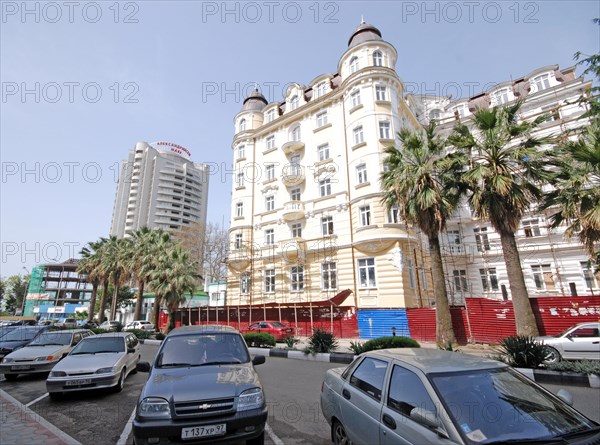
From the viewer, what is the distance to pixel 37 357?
9.97m

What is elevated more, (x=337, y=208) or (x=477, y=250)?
(x=337, y=208)

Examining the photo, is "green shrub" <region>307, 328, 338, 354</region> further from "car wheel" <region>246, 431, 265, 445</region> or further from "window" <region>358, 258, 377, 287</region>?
"window" <region>358, 258, 377, 287</region>

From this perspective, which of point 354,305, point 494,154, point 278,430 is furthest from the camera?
point 354,305

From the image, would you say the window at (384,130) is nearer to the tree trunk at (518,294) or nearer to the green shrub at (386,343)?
the tree trunk at (518,294)

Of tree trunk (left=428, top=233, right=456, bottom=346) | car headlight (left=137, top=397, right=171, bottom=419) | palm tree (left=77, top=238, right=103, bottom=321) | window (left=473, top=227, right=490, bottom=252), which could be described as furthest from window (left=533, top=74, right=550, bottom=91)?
palm tree (left=77, top=238, right=103, bottom=321)

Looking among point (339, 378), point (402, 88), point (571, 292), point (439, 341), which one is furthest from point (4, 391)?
point (571, 292)

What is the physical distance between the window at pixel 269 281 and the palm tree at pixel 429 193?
15.5m

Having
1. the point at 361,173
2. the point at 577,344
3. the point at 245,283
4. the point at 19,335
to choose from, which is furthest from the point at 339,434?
the point at 245,283

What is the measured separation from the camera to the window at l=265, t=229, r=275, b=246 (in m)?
29.5

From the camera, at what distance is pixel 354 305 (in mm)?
22797

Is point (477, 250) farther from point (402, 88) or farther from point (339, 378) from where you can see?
point (339, 378)

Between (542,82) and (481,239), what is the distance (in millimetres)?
16243

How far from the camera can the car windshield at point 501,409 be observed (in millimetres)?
A: 2596

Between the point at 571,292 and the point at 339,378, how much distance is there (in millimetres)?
27804
